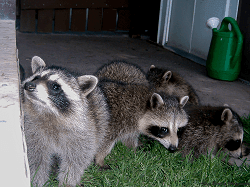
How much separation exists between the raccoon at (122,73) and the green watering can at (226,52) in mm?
2720

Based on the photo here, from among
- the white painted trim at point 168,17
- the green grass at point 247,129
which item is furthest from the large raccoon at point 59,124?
the white painted trim at point 168,17

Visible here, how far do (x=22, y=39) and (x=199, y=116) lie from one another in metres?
7.26

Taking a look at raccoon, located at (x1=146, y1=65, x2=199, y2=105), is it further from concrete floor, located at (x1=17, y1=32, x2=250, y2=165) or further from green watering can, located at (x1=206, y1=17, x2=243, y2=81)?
green watering can, located at (x1=206, y1=17, x2=243, y2=81)

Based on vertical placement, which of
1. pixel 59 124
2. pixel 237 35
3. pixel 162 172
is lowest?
pixel 162 172

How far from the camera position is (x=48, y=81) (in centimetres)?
241

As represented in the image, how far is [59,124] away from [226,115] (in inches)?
79.7

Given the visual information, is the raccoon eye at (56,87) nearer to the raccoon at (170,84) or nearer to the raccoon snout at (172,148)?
the raccoon snout at (172,148)

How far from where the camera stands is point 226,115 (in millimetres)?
3518

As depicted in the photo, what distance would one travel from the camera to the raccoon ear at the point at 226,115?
11.3 feet

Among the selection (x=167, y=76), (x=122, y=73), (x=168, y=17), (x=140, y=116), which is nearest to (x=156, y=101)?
(x=140, y=116)

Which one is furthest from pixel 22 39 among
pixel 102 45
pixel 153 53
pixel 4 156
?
pixel 4 156

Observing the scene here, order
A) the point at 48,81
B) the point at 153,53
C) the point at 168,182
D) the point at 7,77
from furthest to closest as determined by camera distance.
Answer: the point at 153,53, the point at 168,182, the point at 48,81, the point at 7,77

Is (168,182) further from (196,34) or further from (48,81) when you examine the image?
(196,34)

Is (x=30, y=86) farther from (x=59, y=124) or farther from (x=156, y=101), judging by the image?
(x=156, y=101)
